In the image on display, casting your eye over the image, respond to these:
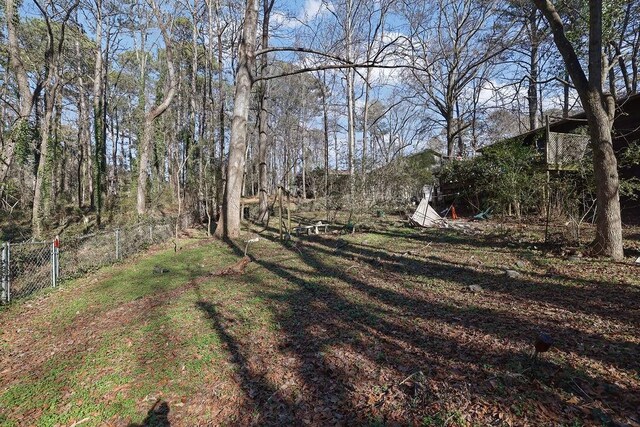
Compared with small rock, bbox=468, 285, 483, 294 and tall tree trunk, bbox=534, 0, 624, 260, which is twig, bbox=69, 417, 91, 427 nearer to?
small rock, bbox=468, 285, 483, 294

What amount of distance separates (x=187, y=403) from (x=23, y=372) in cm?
217

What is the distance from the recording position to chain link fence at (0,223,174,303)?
582cm

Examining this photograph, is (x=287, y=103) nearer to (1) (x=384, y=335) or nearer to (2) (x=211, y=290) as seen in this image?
(2) (x=211, y=290)

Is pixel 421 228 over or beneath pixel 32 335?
over

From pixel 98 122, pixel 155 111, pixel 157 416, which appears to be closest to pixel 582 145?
pixel 157 416

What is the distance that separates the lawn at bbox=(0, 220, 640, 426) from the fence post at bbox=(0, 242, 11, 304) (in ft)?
0.77

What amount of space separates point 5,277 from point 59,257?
60.2 inches

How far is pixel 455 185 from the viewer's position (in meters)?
14.8

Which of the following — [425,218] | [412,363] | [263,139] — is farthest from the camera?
[263,139]

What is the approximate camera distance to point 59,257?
7.12 m

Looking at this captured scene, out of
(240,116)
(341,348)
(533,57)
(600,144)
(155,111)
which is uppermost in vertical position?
(533,57)

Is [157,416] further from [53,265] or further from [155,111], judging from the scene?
[155,111]

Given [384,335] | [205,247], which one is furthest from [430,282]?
[205,247]

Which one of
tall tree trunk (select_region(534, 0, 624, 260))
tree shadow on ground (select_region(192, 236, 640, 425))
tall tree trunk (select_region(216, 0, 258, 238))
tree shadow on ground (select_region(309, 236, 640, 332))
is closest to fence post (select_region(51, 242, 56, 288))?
tree shadow on ground (select_region(192, 236, 640, 425))
